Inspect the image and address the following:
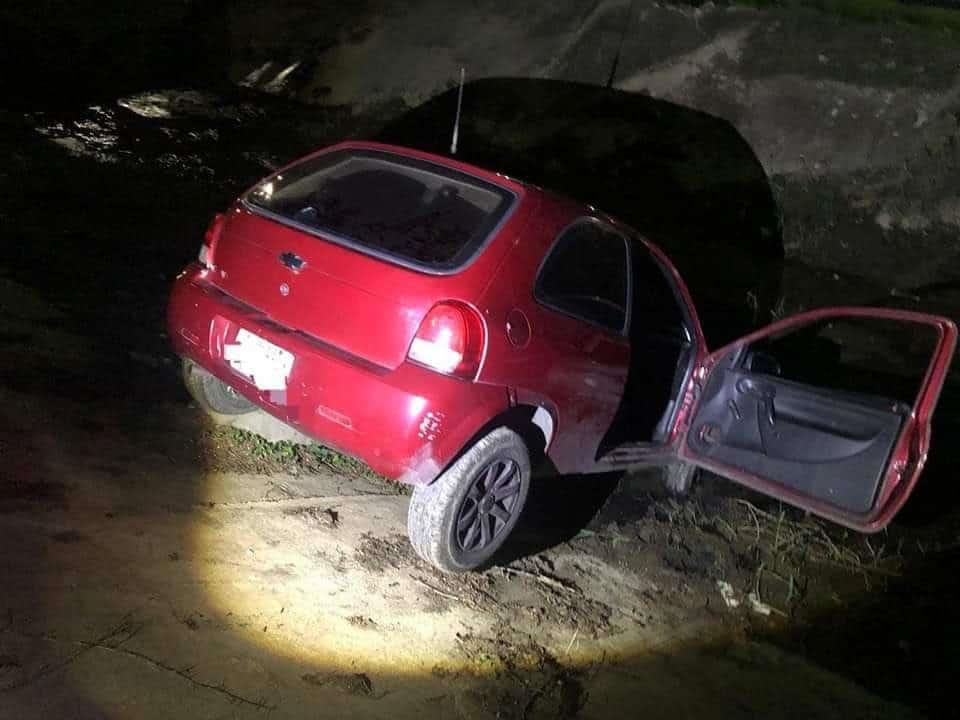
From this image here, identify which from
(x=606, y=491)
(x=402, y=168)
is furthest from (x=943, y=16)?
(x=402, y=168)

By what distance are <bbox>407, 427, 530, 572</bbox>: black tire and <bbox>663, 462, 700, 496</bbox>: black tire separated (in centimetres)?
166

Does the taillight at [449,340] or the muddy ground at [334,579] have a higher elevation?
the taillight at [449,340]

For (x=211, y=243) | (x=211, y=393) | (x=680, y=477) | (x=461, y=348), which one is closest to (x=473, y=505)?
(x=461, y=348)

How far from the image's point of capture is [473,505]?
3447 millimetres

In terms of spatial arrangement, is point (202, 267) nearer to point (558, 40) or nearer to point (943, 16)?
point (558, 40)

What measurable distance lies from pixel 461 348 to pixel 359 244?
635mm

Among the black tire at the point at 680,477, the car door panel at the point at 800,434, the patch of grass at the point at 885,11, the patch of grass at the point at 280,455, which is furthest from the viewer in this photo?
the patch of grass at the point at 885,11

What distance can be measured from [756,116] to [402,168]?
8.03 meters

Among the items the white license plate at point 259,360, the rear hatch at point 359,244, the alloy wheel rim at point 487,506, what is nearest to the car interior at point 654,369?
the alloy wheel rim at point 487,506

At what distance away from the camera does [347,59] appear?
12.4 metres

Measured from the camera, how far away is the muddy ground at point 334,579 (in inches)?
105

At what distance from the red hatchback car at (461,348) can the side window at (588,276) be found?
0.01 metres

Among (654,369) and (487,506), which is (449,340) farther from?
(654,369)

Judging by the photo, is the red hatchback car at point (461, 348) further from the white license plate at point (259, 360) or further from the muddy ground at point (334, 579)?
the muddy ground at point (334, 579)
